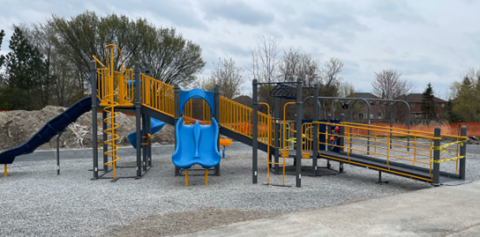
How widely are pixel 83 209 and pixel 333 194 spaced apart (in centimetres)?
461

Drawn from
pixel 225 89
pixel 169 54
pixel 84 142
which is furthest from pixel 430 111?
pixel 84 142

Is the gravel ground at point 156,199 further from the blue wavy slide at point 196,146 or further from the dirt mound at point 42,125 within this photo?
the dirt mound at point 42,125

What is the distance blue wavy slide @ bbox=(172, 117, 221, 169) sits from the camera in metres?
7.55

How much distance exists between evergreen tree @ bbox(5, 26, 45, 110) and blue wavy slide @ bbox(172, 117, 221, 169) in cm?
2540

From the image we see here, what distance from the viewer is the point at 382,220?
4.56 m

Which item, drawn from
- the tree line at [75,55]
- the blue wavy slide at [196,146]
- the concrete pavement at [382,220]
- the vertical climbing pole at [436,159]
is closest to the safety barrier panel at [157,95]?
the blue wavy slide at [196,146]

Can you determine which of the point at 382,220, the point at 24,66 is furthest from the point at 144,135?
the point at 24,66

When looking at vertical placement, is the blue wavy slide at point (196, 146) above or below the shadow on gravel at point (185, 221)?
above

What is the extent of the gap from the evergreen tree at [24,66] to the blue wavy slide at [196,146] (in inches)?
1000

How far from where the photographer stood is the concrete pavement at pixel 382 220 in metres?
4.12

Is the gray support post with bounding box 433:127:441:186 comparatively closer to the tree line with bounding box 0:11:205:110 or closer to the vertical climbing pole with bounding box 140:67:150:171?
the vertical climbing pole with bounding box 140:67:150:171

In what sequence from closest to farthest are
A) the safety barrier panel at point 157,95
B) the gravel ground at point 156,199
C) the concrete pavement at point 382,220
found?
the concrete pavement at point 382,220 < the gravel ground at point 156,199 < the safety barrier panel at point 157,95

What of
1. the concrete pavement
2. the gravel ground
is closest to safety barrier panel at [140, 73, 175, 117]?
the gravel ground

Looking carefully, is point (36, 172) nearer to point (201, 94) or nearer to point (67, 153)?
point (67, 153)
